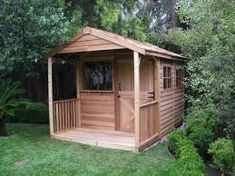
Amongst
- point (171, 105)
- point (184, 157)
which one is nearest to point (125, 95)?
point (171, 105)

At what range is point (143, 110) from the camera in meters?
7.80

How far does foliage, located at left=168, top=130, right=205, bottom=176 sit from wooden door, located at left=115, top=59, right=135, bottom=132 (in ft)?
6.21

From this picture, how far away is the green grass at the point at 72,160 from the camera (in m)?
6.04

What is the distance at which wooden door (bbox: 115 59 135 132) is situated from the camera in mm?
9203

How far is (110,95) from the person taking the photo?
9.43m

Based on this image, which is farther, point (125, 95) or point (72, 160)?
point (125, 95)

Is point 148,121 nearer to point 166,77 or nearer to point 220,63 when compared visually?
point 166,77

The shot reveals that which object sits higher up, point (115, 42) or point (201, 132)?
point (115, 42)

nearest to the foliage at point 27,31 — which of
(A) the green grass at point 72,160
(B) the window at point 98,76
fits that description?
(B) the window at point 98,76

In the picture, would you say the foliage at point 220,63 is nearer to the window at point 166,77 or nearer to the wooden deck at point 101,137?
the wooden deck at point 101,137

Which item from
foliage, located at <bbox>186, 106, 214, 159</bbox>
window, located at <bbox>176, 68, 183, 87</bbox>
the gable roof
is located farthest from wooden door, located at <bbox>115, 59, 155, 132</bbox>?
window, located at <bbox>176, 68, 183, 87</bbox>

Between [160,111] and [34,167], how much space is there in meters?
3.97

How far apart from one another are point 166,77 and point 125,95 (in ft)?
4.84

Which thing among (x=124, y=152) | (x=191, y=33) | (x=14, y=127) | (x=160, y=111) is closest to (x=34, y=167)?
(x=124, y=152)
